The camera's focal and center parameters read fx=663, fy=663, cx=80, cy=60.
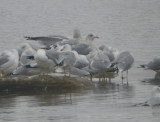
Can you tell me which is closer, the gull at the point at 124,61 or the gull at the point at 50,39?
the gull at the point at 124,61

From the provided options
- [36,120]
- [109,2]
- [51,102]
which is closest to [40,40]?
[51,102]

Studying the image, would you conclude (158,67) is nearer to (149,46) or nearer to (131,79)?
(131,79)

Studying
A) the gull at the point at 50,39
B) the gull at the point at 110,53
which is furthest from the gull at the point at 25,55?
the gull at the point at 50,39

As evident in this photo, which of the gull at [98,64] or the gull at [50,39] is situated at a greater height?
the gull at [50,39]

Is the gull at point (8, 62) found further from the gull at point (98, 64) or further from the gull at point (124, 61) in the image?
the gull at point (124, 61)

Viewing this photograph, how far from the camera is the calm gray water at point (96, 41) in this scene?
11.4 metres

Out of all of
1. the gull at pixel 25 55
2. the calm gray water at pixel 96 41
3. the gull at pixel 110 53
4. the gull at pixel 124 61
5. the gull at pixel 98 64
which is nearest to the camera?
the calm gray water at pixel 96 41

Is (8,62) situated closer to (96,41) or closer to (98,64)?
(98,64)

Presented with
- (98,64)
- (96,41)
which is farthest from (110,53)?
(96,41)

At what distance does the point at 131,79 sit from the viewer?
54.5 ft

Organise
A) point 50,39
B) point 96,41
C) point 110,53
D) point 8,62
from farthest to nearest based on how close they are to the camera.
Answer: point 96,41 → point 50,39 → point 110,53 → point 8,62

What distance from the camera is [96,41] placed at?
2627 cm

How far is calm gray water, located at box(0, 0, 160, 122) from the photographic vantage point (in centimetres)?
1141

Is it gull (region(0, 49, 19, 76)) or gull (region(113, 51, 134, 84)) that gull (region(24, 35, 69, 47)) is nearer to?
gull (region(113, 51, 134, 84))
